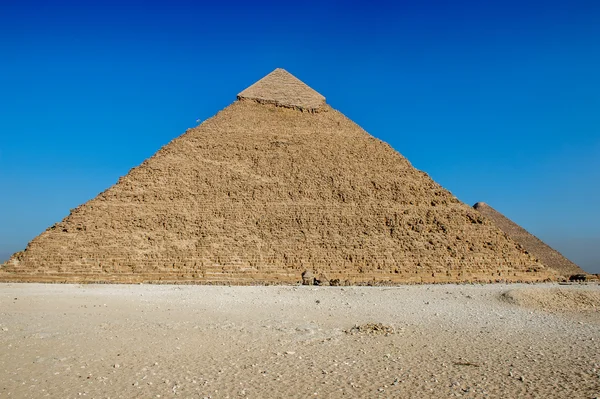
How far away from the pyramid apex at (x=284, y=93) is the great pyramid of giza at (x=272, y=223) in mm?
2555

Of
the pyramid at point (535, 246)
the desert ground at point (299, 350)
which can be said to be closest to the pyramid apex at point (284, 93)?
the pyramid at point (535, 246)

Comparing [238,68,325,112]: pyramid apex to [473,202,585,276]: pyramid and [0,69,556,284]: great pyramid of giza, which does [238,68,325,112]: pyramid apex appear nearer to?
[0,69,556,284]: great pyramid of giza

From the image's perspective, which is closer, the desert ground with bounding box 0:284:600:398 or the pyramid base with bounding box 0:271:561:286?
the desert ground with bounding box 0:284:600:398

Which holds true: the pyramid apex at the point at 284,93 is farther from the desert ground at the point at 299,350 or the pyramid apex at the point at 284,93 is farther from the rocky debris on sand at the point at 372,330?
the rocky debris on sand at the point at 372,330

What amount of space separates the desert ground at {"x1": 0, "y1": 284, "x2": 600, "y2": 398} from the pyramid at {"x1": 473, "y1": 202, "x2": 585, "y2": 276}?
2761 centimetres

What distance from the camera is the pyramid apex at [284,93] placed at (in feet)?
114

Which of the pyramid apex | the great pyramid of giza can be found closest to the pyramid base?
the great pyramid of giza

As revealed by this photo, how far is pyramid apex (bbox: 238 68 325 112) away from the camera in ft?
114

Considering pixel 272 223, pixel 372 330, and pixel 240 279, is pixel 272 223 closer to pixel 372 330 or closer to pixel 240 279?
pixel 240 279

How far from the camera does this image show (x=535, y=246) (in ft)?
135

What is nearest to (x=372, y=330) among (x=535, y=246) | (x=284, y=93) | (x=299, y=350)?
(x=299, y=350)

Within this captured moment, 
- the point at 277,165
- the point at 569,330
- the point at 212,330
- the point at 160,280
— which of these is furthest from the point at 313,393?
the point at 277,165

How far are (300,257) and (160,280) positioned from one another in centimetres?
643

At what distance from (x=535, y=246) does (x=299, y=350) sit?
38.5 meters
